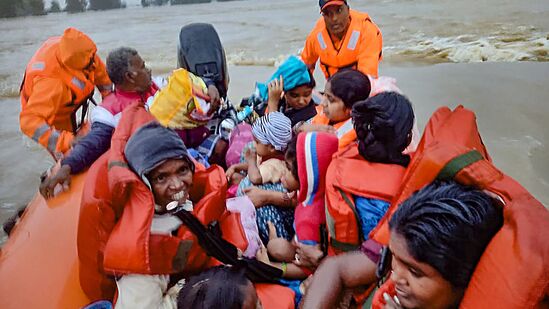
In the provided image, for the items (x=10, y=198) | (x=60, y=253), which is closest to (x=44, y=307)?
(x=60, y=253)

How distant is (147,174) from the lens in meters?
1.48

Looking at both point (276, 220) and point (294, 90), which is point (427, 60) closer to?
point (294, 90)

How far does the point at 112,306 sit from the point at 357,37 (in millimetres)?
2442

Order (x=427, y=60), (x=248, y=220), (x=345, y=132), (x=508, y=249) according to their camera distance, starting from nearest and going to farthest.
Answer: (x=508, y=249)
(x=248, y=220)
(x=345, y=132)
(x=427, y=60)

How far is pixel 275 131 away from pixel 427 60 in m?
6.53

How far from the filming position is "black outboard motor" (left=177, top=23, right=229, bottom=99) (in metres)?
2.99

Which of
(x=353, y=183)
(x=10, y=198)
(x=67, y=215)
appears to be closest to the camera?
(x=353, y=183)

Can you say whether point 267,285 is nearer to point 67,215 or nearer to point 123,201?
point 123,201

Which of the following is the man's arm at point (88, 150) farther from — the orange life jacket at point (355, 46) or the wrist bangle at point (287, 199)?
the orange life jacket at point (355, 46)

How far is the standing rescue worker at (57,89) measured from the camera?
275 cm

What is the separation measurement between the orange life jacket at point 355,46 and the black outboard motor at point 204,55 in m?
0.81

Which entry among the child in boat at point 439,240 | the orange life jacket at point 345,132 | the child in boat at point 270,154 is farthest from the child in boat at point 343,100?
the child in boat at point 439,240

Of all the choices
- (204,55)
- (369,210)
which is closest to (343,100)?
(369,210)

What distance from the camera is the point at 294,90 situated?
99.0 inches
